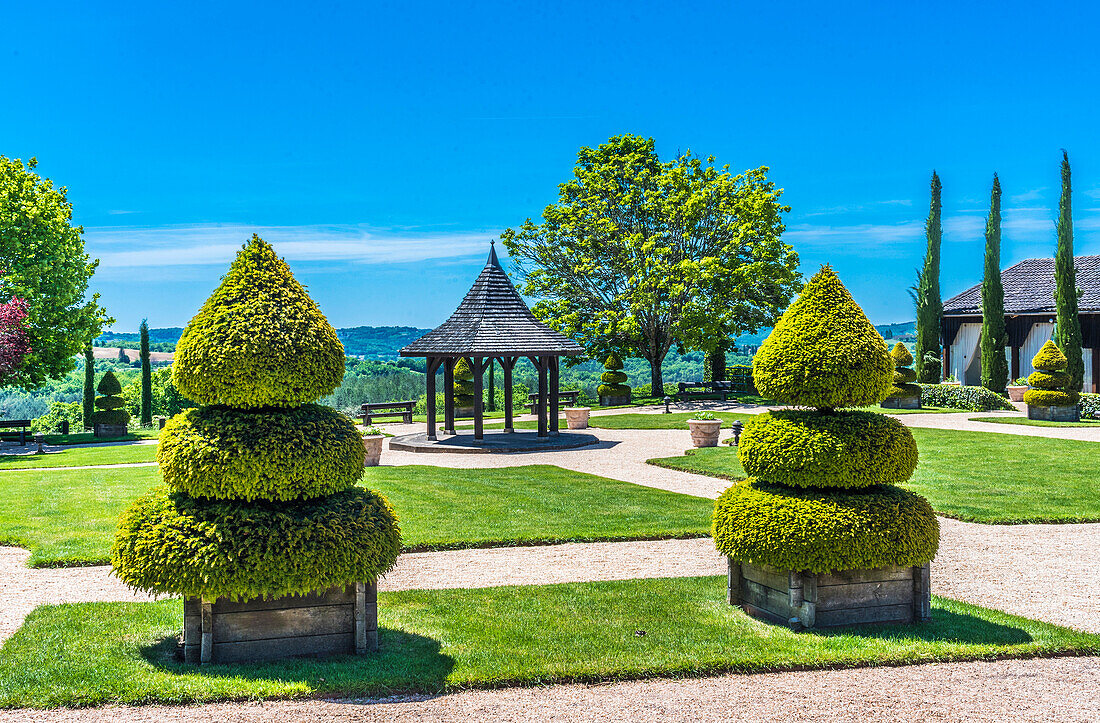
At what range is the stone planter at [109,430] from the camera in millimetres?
31469

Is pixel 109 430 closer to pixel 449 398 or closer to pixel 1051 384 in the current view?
pixel 449 398

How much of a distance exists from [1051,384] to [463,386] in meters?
20.6

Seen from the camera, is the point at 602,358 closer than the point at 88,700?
No

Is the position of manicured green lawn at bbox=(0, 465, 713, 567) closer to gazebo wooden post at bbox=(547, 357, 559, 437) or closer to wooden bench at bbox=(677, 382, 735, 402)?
gazebo wooden post at bbox=(547, 357, 559, 437)

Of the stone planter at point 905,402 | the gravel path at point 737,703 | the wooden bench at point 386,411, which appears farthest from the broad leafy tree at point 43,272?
the stone planter at point 905,402

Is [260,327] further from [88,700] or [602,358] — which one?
[602,358]

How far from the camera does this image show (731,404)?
3603cm

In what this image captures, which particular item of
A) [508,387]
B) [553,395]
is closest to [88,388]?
[508,387]

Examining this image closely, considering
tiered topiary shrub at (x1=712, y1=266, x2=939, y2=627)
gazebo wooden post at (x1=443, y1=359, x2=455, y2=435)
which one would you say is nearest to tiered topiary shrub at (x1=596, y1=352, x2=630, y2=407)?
gazebo wooden post at (x1=443, y1=359, x2=455, y2=435)

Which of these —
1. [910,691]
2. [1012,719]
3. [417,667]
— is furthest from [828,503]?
[417,667]

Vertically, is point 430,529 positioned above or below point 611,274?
below

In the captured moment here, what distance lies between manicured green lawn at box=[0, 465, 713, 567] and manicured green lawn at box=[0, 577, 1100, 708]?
114 inches

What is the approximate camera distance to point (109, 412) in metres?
31.6

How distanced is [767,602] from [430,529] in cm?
555
